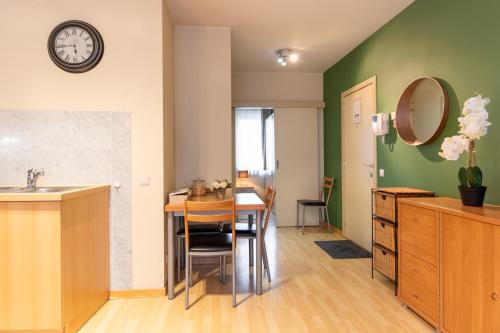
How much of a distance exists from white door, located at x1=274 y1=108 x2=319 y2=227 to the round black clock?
345cm

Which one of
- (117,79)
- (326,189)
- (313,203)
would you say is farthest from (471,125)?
(326,189)

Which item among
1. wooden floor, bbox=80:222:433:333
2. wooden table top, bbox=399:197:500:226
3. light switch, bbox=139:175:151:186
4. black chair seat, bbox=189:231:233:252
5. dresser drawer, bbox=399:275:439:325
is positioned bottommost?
wooden floor, bbox=80:222:433:333

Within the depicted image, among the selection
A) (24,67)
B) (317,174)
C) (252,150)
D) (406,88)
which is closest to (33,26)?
(24,67)

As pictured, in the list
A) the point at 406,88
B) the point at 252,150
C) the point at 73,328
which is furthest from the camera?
the point at 252,150

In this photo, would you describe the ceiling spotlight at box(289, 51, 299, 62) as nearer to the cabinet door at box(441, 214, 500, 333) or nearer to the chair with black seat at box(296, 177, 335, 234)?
the chair with black seat at box(296, 177, 335, 234)

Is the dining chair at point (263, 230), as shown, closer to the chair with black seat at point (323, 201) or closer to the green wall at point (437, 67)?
the green wall at point (437, 67)

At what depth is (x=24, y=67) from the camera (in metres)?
2.74

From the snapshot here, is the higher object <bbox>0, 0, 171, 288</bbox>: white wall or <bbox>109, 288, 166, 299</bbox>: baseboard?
<bbox>0, 0, 171, 288</bbox>: white wall

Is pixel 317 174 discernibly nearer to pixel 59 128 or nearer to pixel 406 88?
pixel 406 88

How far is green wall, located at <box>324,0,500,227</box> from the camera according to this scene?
235cm

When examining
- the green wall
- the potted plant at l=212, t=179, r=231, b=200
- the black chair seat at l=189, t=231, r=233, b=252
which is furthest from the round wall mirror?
the black chair seat at l=189, t=231, r=233, b=252

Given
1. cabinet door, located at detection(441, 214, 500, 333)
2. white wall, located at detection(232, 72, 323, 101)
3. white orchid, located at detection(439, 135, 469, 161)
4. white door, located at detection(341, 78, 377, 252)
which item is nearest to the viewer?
cabinet door, located at detection(441, 214, 500, 333)

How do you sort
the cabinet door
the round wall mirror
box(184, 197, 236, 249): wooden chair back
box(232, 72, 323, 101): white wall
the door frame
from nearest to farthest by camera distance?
the cabinet door, box(184, 197, 236, 249): wooden chair back, the round wall mirror, the door frame, box(232, 72, 323, 101): white wall

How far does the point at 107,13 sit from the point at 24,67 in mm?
820
